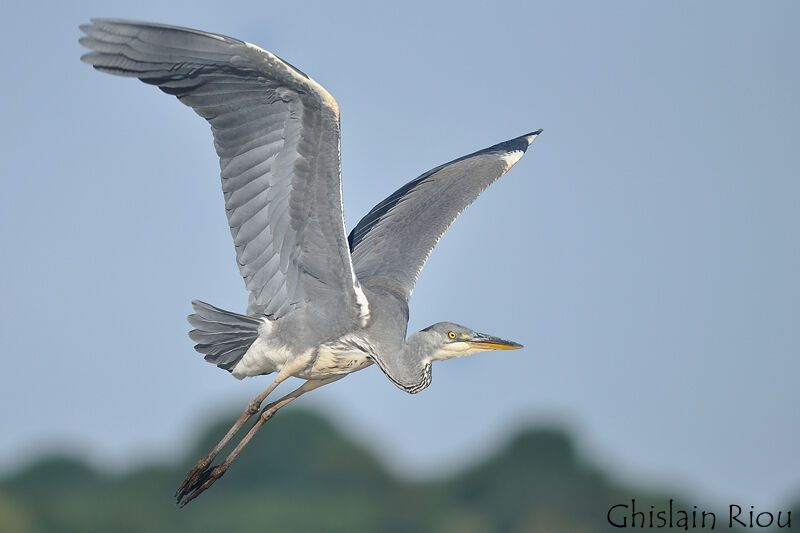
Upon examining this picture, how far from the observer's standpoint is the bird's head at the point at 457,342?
35.7ft

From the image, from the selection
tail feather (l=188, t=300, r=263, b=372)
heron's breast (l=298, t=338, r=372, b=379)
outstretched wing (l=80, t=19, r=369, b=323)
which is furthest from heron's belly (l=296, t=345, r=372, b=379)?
tail feather (l=188, t=300, r=263, b=372)

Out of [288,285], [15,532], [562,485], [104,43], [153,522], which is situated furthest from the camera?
[562,485]

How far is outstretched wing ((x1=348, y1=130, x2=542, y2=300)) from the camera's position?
11.9 metres

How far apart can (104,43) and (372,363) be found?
3051 mm

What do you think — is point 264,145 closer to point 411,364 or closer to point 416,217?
point 411,364

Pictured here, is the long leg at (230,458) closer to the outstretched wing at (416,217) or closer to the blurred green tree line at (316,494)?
the outstretched wing at (416,217)

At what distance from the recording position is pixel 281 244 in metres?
10.5

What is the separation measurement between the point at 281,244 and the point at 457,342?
4.73ft

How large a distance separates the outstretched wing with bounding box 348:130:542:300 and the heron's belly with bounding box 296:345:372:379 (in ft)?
2.66

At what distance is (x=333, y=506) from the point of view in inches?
2267

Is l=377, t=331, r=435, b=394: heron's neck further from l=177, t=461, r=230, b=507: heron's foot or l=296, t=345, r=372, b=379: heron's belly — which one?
l=177, t=461, r=230, b=507: heron's foot

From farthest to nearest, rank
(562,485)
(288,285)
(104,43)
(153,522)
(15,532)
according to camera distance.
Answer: (562,485) < (153,522) < (15,532) < (288,285) < (104,43)

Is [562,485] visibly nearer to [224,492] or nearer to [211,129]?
[224,492]

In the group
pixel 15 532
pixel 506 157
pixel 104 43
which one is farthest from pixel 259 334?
pixel 15 532
